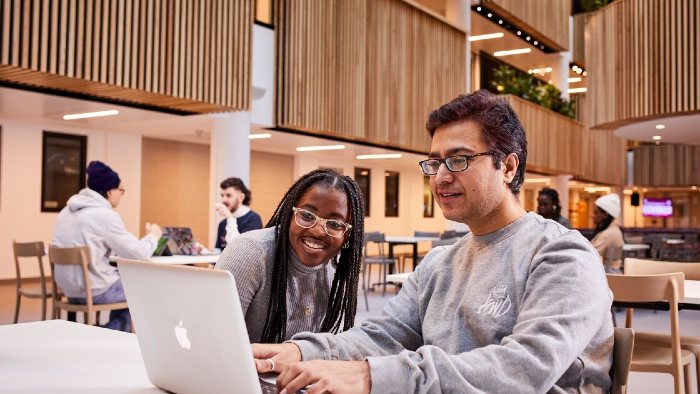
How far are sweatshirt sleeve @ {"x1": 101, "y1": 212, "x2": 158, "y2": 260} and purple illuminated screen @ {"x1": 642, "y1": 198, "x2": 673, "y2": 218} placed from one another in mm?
26762

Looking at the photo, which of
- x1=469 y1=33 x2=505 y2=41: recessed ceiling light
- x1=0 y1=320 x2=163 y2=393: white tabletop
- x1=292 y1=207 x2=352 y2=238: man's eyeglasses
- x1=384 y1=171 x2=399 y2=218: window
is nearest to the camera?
x1=0 y1=320 x2=163 y2=393: white tabletop

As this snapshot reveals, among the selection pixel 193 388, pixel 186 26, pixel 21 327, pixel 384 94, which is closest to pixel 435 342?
pixel 193 388

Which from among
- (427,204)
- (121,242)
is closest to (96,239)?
(121,242)

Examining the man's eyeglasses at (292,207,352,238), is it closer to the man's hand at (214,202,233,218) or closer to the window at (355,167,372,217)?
the man's hand at (214,202,233,218)

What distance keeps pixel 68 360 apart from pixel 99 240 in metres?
3.60

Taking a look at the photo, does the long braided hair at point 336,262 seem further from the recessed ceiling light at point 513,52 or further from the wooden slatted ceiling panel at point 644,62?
the recessed ceiling light at point 513,52

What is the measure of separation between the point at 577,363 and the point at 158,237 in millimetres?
4544

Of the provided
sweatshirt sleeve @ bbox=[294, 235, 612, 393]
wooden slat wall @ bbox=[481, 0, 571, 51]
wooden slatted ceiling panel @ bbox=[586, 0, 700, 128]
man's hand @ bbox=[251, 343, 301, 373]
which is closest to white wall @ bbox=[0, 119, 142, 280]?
wooden slatted ceiling panel @ bbox=[586, 0, 700, 128]

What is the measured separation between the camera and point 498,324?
147 cm

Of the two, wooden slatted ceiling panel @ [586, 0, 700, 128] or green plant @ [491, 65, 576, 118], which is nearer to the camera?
wooden slatted ceiling panel @ [586, 0, 700, 128]

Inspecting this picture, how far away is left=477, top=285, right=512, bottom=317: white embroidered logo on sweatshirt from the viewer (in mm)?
1479

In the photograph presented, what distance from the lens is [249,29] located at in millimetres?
8641

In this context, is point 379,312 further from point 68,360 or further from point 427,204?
point 427,204

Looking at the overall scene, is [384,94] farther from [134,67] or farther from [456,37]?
[134,67]
